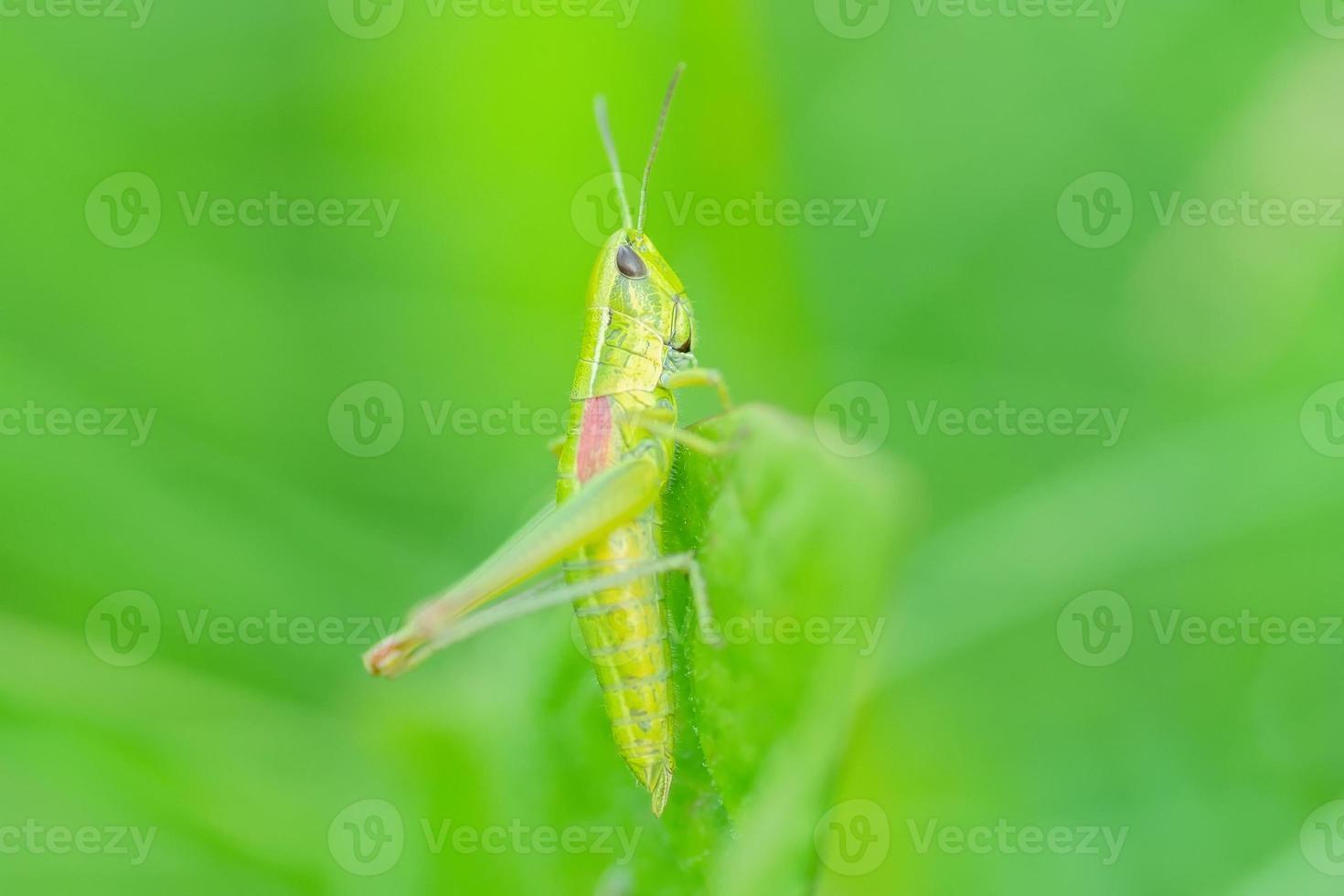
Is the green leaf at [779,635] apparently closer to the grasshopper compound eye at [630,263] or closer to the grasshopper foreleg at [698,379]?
the grasshopper foreleg at [698,379]

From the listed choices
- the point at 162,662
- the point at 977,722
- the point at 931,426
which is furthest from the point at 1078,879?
the point at 162,662

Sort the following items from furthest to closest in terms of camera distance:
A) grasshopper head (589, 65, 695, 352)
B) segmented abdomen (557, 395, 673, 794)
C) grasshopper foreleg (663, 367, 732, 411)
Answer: grasshopper head (589, 65, 695, 352) < grasshopper foreleg (663, 367, 732, 411) < segmented abdomen (557, 395, 673, 794)

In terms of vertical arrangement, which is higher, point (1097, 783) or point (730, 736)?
point (1097, 783)

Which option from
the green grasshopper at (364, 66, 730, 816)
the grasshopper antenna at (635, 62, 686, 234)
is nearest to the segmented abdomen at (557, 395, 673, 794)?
the green grasshopper at (364, 66, 730, 816)

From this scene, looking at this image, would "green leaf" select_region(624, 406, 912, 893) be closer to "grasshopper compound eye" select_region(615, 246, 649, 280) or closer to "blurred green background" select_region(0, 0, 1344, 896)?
"blurred green background" select_region(0, 0, 1344, 896)

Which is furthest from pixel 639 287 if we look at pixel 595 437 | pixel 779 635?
pixel 779 635

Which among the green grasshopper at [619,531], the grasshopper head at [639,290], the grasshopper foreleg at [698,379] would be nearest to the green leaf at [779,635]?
the green grasshopper at [619,531]

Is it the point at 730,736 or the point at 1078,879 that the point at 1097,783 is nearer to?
the point at 1078,879
